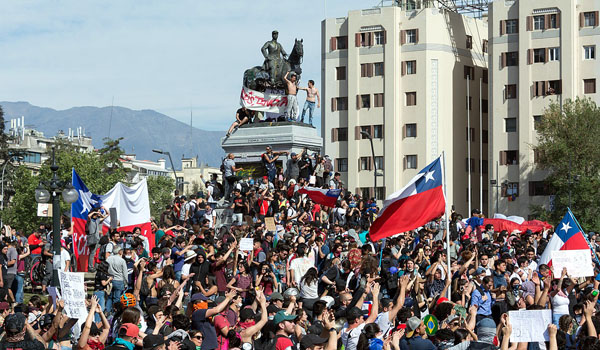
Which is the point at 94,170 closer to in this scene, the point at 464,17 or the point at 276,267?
the point at 464,17

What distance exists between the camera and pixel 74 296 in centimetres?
1466

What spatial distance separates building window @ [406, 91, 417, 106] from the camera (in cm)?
7819

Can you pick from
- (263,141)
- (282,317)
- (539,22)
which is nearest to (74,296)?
(282,317)

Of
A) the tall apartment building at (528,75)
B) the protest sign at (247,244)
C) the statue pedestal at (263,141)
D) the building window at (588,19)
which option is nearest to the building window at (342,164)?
the tall apartment building at (528,75)

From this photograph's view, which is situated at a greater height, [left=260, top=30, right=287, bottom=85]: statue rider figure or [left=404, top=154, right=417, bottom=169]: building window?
[left=260, top=30, right=287, bottom=85]: statue rider figure

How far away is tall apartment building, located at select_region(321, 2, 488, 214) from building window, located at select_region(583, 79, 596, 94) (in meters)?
9.36

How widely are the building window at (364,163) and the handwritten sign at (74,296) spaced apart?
65055 millimetres

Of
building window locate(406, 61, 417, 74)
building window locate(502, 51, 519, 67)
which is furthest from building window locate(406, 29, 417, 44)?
building window locate(502, 51, 519, 67)

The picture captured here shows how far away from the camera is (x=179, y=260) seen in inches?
819

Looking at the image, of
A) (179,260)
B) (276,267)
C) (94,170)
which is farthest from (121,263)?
(94,170)

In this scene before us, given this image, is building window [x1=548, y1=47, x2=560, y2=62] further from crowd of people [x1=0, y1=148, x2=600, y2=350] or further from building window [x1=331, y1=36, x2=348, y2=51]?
crowd of people [x1=0, y1=148, x2=600, y2=350]

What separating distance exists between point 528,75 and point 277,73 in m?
Result: 36.1

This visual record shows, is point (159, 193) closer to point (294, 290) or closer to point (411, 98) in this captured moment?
point (411, 98)

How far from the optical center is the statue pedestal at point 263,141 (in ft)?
129
